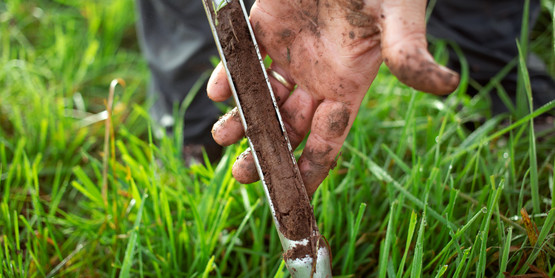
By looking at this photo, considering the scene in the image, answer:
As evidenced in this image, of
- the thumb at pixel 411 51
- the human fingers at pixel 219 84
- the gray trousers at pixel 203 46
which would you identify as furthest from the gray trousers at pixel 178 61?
the thumb at pixel 411 51

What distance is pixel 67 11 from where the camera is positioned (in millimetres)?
2430

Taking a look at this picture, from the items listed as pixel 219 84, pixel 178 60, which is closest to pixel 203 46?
pixel 178 60

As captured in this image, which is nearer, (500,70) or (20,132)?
(20,132)

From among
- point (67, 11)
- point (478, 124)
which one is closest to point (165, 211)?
point (478, 124)

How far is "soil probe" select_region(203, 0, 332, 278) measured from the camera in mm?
929

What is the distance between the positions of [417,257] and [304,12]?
24.9 inches

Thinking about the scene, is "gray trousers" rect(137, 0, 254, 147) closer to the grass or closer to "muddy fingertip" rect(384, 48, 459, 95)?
the grass

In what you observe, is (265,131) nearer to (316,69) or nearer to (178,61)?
(316,69)

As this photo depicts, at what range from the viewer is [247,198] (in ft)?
4.02

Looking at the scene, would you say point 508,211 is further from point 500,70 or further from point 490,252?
point 500,70

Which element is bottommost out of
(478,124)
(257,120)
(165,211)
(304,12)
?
(478,124)

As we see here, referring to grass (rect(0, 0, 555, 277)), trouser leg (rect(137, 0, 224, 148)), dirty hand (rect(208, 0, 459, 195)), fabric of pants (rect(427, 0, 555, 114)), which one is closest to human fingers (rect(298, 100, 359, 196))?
dirty hand (rect(208, 0, 459, 195))

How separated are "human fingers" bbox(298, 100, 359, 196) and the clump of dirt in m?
0.07

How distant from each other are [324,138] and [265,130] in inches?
5.9
